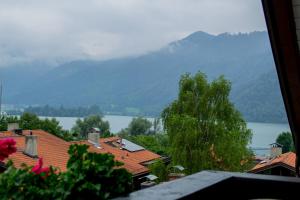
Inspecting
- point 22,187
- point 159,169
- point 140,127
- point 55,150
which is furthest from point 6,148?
point 140,127

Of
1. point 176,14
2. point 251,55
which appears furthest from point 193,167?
point 176,14

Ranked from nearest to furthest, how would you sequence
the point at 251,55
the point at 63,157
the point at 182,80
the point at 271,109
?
1. the point at 63,157
2. the point at 182,80
3. the point at 271,109
4. the point at 251,55

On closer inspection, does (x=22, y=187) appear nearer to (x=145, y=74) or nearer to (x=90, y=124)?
(x=90, y=124)

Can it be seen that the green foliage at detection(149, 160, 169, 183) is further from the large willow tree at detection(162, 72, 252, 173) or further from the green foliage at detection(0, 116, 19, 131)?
the green foliage at detection(0, 116, 19, 131)

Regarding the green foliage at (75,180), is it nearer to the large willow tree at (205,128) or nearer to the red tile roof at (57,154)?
the red tile roof at (57,154)

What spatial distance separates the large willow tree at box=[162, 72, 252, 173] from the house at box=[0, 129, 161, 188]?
69.4 inches

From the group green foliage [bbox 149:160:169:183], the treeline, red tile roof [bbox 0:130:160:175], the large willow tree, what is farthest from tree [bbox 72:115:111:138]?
the treeline

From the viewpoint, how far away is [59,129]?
31.4 metres

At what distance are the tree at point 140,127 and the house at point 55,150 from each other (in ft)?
76.9

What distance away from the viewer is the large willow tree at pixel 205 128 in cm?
1716

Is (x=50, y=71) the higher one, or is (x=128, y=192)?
(x=50, y=71)

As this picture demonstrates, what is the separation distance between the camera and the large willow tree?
17.2 metres

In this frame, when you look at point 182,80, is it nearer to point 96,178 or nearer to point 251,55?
point 96,178

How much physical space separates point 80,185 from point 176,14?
512 feet
